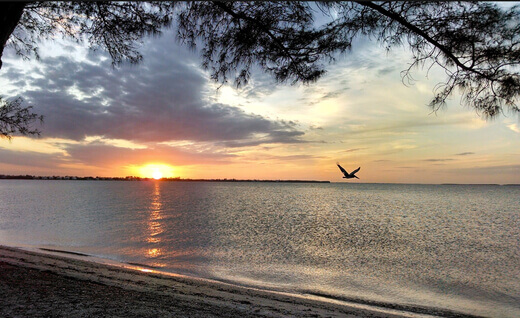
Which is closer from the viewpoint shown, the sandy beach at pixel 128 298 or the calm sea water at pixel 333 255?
the sandy beach at pixel 128 298

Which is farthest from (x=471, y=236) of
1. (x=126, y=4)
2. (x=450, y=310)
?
(x=126, y=4)

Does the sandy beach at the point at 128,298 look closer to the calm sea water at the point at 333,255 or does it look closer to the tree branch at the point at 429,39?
the calm sea water at the point at 333,255

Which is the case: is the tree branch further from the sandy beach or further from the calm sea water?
the calm sea water

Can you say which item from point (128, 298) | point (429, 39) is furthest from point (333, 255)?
point (429, 39)

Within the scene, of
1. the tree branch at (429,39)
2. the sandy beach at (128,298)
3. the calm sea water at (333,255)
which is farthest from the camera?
the calm sea water at (333,255)

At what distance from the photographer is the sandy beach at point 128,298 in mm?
4438

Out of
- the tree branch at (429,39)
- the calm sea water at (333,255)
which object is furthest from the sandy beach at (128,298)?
the tree branch at (429,39)

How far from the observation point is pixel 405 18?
390cm

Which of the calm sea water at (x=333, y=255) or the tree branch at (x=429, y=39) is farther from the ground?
the tree branch at (x=429, y=39)

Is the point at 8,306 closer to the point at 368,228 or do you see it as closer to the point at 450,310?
the point at 450,310

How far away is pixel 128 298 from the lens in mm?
5148

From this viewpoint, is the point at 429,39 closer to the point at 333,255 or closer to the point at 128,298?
the point at 128,298

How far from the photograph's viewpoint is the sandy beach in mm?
4438

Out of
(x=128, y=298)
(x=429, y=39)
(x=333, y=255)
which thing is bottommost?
(x=333, y=255)
